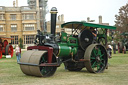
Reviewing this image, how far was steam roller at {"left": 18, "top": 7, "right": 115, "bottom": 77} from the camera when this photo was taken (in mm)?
8212

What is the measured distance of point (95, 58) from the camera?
9.79 meters

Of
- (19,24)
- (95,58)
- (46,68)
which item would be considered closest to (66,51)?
(46,68)

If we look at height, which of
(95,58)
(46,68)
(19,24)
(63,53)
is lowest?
(46,68)

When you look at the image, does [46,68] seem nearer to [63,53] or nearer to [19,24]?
[63,53]

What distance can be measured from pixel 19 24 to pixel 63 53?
1708 inches

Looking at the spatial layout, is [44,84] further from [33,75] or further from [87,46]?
[87,46]

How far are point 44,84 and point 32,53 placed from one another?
5.63 ft

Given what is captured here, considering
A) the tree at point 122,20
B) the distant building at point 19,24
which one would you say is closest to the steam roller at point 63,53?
the tree at point 122,20

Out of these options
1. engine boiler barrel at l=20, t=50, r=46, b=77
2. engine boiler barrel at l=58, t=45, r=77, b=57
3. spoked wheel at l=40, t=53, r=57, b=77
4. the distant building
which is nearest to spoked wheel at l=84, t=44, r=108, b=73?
engine boiler barrel at l=58, t=45, r=77, b=57

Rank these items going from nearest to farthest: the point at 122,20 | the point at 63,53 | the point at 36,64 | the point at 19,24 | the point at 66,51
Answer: the point at 36,64, the point at 63,53, the point at 66,51, the point at 122,20, the point at 19,24

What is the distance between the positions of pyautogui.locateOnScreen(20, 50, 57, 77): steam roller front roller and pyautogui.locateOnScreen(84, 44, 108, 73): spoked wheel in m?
1.45

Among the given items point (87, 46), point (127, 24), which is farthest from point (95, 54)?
point (127, 24)

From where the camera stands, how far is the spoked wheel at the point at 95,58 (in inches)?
370

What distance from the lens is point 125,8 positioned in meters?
33.0
